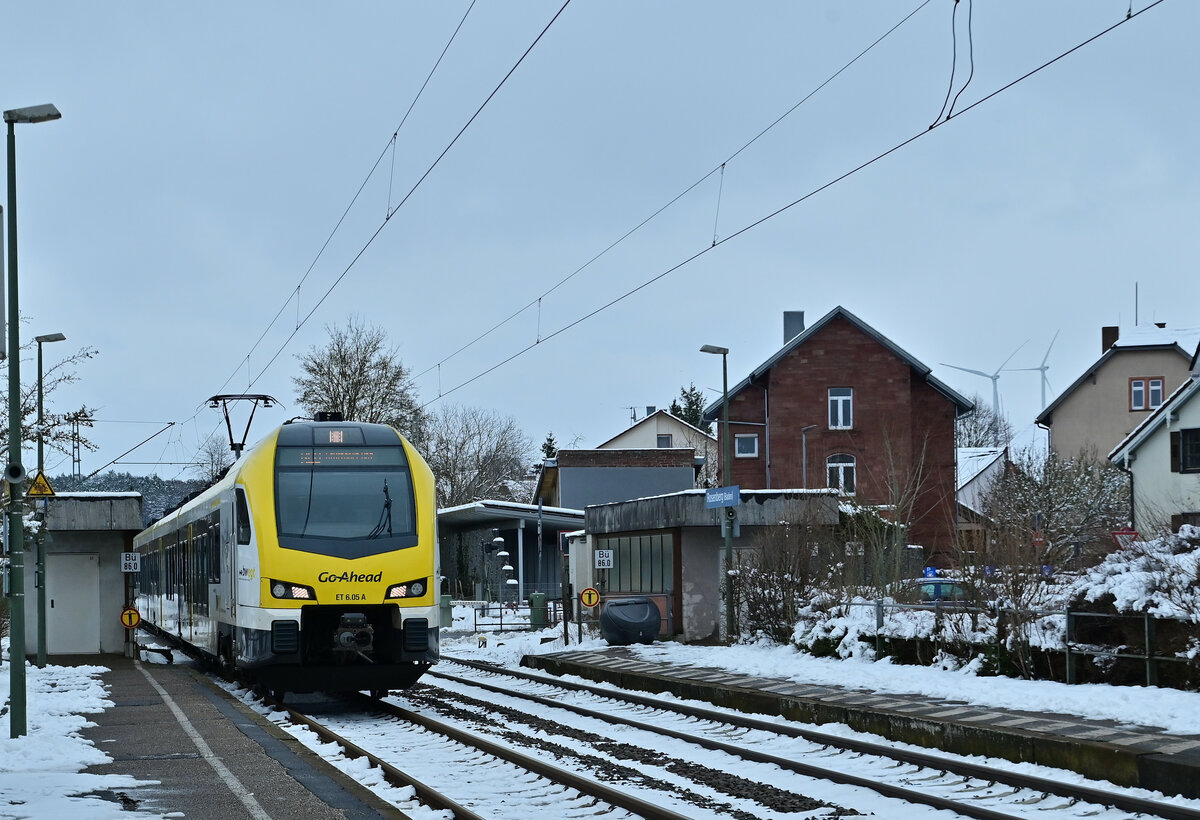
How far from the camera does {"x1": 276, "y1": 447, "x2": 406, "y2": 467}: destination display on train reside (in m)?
17.8

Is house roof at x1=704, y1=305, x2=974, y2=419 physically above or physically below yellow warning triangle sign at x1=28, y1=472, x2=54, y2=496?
above

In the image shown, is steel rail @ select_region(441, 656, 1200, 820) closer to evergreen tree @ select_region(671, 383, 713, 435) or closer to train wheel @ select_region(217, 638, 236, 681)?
train wheel @ select_region(217, 638, 236, 681)

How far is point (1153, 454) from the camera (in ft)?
144

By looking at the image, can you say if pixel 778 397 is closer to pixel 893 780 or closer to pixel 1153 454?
pixel 1153 454

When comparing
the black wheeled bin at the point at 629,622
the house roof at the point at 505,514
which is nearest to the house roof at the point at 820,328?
the house roof at the point at 505,514

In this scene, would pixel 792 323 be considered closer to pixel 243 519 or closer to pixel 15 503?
pixel 243 519

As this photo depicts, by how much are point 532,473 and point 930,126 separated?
312ft

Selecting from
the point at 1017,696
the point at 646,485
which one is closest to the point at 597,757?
the point at 1017,696

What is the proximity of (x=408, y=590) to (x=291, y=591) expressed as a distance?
4.53 ft

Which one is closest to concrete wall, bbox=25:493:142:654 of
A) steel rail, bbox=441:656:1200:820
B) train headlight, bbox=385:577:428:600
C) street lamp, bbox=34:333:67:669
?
street lamp, bbox=34:333:67:669

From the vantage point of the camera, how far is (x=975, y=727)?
42.1 ft

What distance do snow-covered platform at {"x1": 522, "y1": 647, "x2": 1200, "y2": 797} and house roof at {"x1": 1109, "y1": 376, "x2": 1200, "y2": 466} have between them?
25903 millimetres

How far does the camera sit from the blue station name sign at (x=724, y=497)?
84.8 feet

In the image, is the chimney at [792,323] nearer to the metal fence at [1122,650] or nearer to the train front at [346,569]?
the train front at [346,569]
